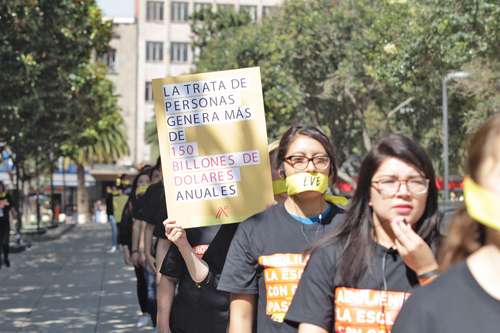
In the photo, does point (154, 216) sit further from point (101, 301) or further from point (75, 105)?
point (75, 105)

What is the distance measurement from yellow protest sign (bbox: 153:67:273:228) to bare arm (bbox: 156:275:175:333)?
0.65 meters

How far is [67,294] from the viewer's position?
1620 cm

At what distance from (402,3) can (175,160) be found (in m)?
18.7

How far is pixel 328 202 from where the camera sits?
193 inches

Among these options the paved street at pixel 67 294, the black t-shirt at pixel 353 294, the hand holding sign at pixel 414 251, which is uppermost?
the hand holding sign at pixel 414 251

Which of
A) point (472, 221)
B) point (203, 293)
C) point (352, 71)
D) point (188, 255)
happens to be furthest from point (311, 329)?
point (352, 71)

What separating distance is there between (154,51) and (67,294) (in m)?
71.1

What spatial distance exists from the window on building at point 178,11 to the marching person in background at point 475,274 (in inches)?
3383

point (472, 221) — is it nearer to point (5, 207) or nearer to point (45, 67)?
point (5, 207)

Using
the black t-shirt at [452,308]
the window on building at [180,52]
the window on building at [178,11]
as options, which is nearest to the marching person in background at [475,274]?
the black t-shirt at [452,308]

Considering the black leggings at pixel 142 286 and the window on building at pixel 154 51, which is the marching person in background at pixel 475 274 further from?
the window on building at pixel 154 51

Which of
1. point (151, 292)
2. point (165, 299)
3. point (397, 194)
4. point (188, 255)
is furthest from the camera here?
point (151, 292)

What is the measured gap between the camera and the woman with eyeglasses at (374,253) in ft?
11.5

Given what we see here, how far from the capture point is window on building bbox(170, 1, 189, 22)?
87.4 m
